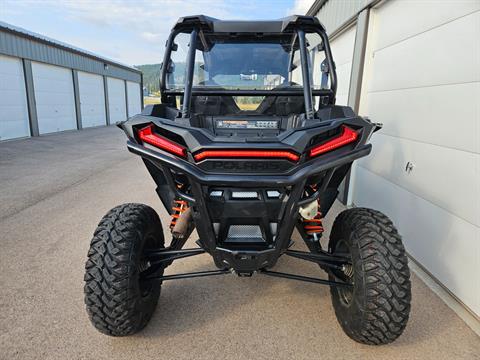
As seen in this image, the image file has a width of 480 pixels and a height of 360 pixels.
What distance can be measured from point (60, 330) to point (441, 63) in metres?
3.84

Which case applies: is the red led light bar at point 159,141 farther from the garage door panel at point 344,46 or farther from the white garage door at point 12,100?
the white garage door at point 12,100

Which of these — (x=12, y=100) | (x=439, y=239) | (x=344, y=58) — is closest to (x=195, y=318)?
(x=439, y=239)

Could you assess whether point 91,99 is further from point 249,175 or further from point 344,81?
point 249,175

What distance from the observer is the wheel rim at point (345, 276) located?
238cm

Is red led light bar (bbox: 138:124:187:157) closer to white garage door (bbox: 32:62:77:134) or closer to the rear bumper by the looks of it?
the rear bumper

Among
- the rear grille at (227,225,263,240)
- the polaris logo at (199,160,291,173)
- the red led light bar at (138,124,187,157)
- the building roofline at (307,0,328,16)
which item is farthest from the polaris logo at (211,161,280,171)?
the building roofline at (307,0,328,16)

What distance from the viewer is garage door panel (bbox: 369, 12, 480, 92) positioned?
2.73 meters

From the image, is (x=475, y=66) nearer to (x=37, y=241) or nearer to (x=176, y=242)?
(x=176, y=242)

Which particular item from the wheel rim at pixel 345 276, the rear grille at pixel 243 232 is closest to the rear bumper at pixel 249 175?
the rear grille at pixel 243 232

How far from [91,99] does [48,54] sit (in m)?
4.27

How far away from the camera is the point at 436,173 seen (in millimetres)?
3154

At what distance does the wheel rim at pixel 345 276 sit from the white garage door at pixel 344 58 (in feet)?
12.7

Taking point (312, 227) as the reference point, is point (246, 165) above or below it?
above

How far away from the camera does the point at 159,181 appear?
2.52 meters
